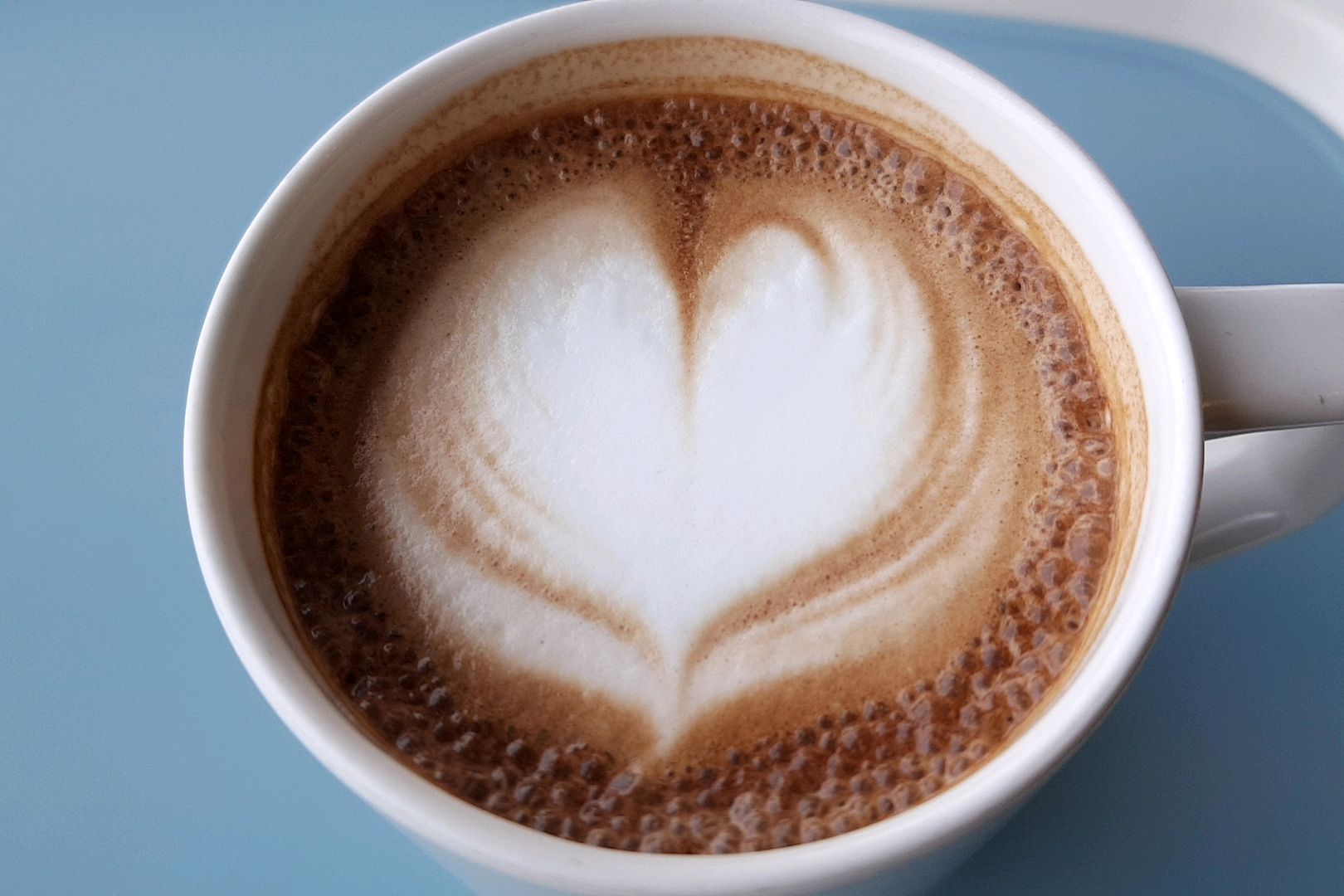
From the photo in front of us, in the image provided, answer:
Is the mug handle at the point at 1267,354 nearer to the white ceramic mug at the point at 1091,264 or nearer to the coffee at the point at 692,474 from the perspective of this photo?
the white ceramic mug at the point at 1091,264

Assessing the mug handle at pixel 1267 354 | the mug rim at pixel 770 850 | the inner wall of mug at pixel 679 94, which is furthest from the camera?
the inner wall of mug at pixel 679 94

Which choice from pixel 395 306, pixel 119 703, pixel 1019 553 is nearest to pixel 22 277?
pixel 119 703

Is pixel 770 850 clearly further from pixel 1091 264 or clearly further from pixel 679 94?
pixel 679 94

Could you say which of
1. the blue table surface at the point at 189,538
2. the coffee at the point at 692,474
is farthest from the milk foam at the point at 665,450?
the blue table surface at the point at 189,538

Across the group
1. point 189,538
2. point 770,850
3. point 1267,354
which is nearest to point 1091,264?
point 1267,354

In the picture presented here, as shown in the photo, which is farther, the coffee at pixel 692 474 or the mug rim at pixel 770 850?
the coffee at pixel 692 474

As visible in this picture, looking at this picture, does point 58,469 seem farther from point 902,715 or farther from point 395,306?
point 902,715
